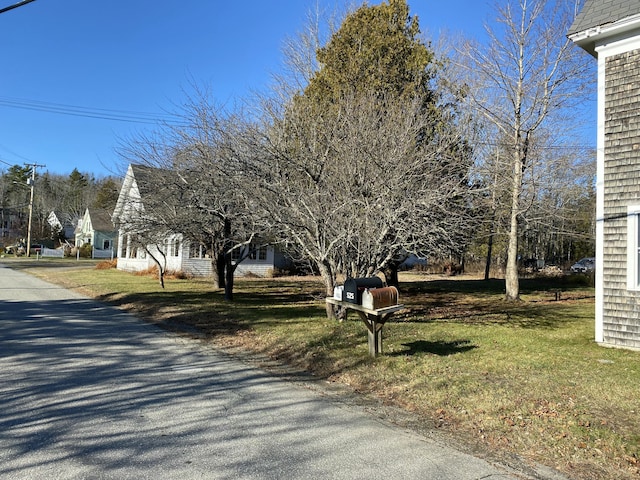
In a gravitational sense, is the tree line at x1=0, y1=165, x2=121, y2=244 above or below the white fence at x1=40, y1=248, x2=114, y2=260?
above

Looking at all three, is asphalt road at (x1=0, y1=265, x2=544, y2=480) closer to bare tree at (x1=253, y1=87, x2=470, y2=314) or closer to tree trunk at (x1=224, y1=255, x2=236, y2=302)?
bare tree at (x1=253, y1=87, x2=470, y2=314)

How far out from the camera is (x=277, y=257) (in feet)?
100

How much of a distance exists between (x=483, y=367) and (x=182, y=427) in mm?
4395

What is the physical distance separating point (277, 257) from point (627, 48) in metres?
23.5

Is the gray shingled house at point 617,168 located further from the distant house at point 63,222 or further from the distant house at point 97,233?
the distant house at point 63,222

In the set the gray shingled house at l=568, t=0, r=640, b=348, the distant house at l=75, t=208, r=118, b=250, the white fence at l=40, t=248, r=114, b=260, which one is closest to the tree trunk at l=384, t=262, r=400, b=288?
the gray shingled house at l=568, t=0, r=640, b=348

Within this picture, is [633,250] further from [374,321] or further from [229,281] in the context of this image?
[229,281]

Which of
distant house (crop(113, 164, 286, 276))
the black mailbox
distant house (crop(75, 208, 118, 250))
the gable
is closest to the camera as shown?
the black mailbox

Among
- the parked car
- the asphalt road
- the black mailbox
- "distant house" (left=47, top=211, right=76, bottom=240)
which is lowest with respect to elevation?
the asphalt road

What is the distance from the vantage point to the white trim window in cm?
870

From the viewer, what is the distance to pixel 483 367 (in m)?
6.98

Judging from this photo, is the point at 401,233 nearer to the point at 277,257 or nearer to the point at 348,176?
the point at 348,176

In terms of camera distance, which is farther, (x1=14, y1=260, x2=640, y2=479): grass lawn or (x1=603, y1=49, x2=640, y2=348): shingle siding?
(x1=603, y1=49, x2=640, y2=348): shingle siding

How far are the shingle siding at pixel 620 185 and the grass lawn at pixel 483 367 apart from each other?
0.62m
